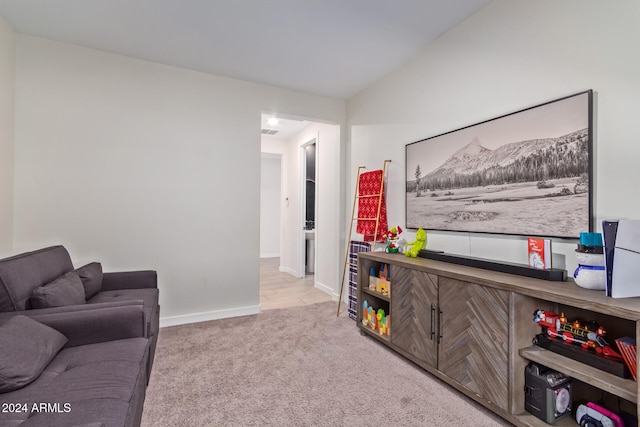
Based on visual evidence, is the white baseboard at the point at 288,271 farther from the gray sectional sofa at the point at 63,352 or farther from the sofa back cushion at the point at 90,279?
the gray sectional sofa at the point at 63,352

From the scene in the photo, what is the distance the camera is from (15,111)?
106 inches

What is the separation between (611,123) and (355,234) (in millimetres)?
2671

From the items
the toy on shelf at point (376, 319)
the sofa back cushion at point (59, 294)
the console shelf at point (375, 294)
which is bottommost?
the toy on shelf at point (376, 319)

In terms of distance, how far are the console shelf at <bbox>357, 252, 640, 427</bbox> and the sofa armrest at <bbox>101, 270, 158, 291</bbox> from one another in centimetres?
232

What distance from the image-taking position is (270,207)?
8.13m

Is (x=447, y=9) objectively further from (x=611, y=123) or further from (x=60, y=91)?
(x=60, y=91)

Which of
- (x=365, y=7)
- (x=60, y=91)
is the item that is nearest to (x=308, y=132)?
(x=365, y=7)

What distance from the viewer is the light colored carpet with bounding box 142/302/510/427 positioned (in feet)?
5.87

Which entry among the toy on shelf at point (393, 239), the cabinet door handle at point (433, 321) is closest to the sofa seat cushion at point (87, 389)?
the cabinet door handle at point (433, 321)

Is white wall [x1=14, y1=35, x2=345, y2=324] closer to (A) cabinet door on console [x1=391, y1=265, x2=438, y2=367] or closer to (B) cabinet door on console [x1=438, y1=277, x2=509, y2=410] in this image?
(A) cabinet door on console [x1=391, y1=265, x2=438, y2=367]

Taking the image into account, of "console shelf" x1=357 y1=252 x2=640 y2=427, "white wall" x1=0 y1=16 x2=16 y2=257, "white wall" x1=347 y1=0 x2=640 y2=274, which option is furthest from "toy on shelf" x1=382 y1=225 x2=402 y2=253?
"white wall" x1=0 y1=16 x2=16 y2=257

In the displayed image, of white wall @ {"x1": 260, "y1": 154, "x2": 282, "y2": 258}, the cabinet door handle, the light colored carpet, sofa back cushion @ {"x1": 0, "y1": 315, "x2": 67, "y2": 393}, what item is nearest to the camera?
sofa back cushion @ {"x1": 0, "y1": 315, "x2": 67, "y2": 393}

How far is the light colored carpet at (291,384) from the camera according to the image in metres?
1.79

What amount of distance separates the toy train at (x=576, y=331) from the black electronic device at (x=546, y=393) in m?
0.21
